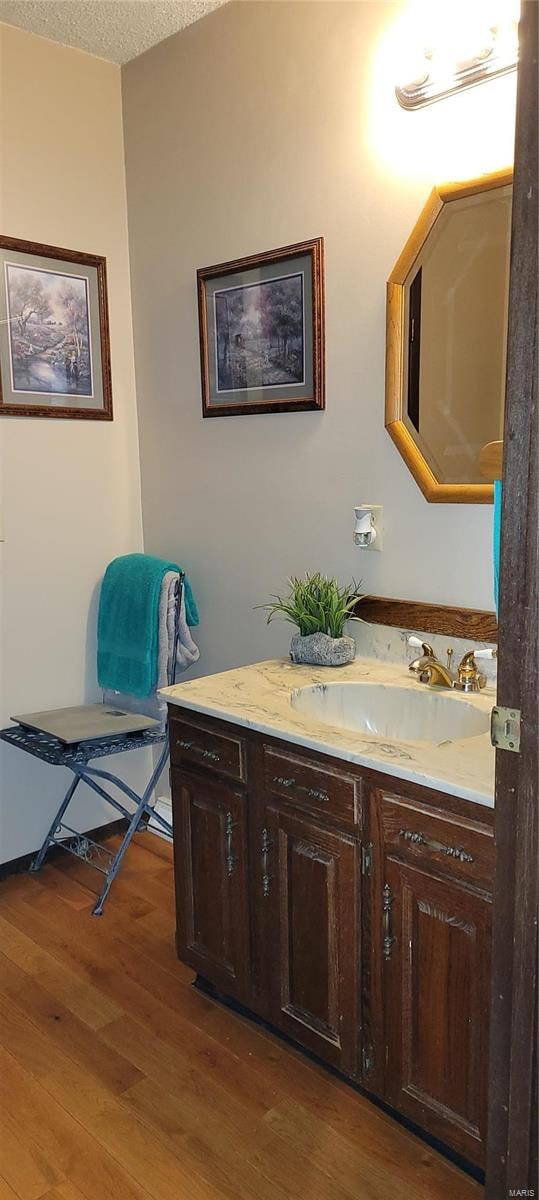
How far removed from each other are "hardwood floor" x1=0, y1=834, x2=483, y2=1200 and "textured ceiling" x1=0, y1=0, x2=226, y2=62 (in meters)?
2.71

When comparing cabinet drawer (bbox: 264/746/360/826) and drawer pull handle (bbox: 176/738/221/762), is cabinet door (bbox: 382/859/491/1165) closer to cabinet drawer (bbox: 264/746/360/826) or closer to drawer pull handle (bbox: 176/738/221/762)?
cabinet drawer (bbox: 264/746/360/826)

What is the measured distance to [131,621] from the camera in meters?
2.79

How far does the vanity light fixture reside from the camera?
1.78m

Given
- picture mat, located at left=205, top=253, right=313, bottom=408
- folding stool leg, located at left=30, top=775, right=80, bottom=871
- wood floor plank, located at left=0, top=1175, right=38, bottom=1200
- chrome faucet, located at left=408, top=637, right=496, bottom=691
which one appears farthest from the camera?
folding stool leg, located at left=30, top=775, right=80, bottom=871

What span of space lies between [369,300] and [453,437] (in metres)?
0.45

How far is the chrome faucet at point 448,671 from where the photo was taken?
79.4 inches

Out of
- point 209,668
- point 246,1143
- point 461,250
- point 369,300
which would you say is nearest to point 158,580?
point 209,668

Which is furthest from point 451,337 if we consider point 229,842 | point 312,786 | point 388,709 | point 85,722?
point 85,722

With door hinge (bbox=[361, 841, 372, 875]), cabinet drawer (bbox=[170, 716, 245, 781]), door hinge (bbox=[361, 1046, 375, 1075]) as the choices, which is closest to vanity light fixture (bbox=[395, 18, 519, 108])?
cabinet drawer (bbox=[170, 716, 245, 781])

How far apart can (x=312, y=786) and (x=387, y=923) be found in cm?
31

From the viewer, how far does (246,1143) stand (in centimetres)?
178

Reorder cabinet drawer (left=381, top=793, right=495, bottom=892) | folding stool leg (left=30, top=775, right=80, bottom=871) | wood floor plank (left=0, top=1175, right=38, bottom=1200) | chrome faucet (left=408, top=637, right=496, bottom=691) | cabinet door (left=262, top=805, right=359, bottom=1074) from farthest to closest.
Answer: folding stool leg (left=30, top=775, right=80, bottom=871)
chrome faucet (left=408, top=637, right=496, bottom=691)
cabinet door (left=262, top=805, right=359, bottom=1074)
wood floor plank (left=0, top=1175, right=38, bottom=1200)
cabinet drawer (left=381, top=793, right=495, bottom=892)

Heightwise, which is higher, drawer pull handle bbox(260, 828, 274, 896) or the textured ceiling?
the textured ceiling

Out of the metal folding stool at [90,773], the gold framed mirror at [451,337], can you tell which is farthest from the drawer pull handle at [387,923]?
the metal folding stool at [90,773]
